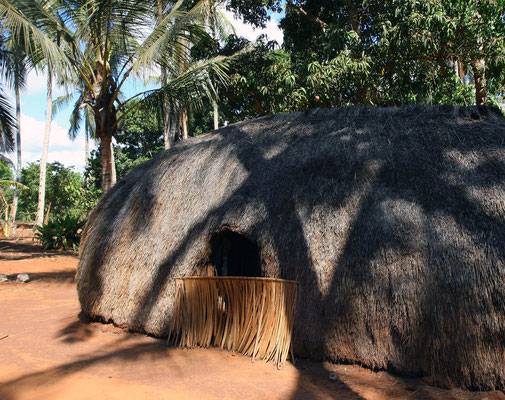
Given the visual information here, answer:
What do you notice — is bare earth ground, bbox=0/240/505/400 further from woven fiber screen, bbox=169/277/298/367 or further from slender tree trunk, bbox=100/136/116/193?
slender tree trunk, bbox=100/136/116/193

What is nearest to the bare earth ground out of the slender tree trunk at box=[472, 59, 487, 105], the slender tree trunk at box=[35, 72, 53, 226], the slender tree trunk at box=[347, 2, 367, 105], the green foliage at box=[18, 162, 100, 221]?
the slender tree trunk at box=[347, 2, 367, 105]

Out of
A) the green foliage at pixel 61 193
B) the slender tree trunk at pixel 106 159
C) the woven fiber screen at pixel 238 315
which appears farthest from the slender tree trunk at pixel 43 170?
the woven fiber screen at pixel 238 315

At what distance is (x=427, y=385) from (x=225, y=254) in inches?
134

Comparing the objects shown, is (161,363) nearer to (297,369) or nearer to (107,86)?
(297,369)

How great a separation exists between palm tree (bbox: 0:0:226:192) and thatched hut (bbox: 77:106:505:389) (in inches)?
143

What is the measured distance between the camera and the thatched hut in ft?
13.5

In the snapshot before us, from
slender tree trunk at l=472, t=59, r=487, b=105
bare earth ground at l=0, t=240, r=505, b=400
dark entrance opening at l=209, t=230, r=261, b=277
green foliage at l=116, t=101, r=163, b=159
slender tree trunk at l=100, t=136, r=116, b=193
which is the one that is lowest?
bare earth ground at l=0, t=240, r=505, b=400

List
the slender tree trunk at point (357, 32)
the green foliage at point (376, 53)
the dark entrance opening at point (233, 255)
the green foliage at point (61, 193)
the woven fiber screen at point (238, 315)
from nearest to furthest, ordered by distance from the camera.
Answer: the woven fiber screen at point (238, 315) < the dark entrance opening at point (233, 255) < the green foliage at point (376, 53) < the slender tree trunk at point (357, 32) < the green foliage at point (61, 193)

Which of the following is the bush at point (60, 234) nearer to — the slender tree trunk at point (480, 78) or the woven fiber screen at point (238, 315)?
the woven fiber screen at point (238, 315)

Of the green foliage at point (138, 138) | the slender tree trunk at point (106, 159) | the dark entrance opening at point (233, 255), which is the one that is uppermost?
the green foliage at point (138, 138)

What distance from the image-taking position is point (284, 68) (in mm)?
10305

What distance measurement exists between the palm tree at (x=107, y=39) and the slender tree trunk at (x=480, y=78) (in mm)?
5863

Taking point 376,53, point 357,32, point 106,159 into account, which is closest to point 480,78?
point 376,53

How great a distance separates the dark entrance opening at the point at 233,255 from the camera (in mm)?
6117
